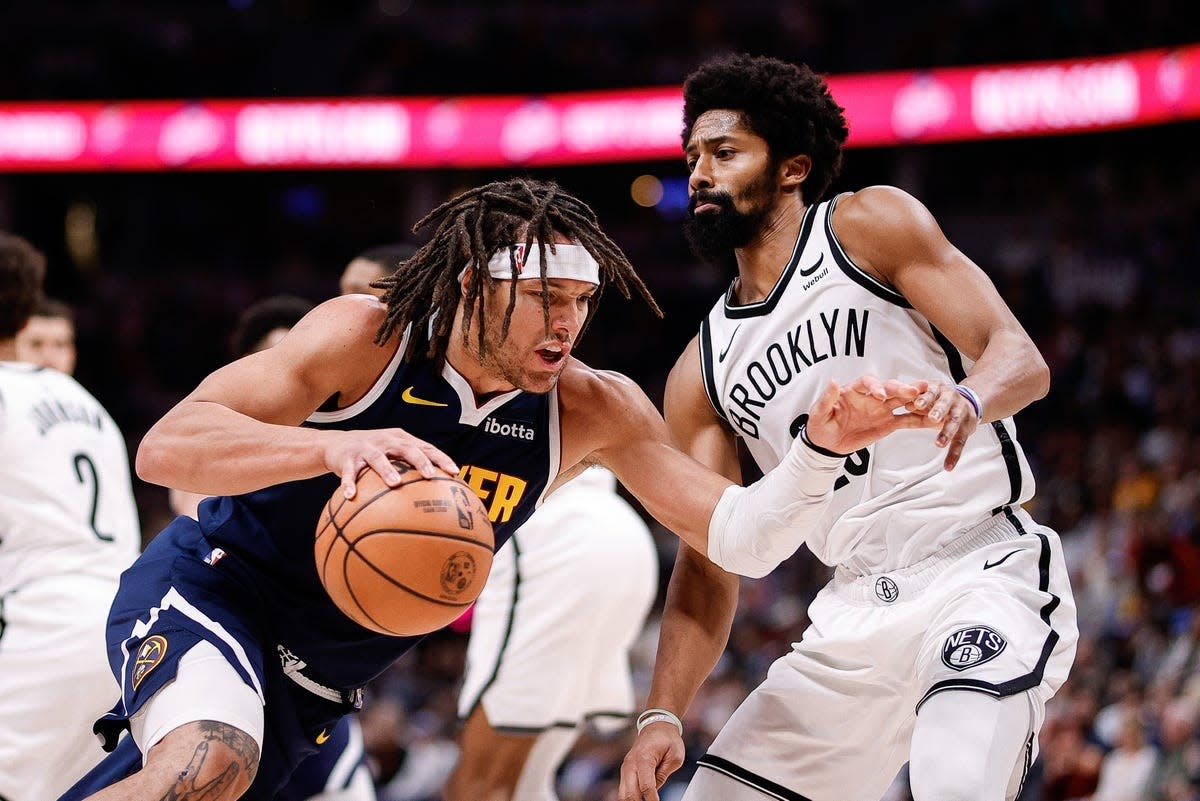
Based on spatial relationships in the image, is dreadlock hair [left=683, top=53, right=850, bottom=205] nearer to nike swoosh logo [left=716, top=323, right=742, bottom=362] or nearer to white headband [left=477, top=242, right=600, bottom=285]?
nike swoosh logo [left=716, top=323, right=742, bottom=362]

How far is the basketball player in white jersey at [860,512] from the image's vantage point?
3449 millimetres

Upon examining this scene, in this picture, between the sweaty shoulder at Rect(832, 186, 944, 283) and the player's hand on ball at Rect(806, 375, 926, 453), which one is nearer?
the player's hand on ball at Rect(806, 375, 926, 453)

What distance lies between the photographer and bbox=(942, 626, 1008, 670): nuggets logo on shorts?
134 inches

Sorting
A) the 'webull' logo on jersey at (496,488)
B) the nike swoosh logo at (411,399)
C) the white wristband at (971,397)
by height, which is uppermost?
the white wristband at (971,397)

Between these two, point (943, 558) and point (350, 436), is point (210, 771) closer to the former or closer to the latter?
point (350, 436)

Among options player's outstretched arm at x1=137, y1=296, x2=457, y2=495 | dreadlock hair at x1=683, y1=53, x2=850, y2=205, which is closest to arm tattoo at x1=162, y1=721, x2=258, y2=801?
player's outstretched arm at x1=137, y1=296, x2=457, y2=495

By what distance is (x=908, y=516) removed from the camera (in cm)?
376

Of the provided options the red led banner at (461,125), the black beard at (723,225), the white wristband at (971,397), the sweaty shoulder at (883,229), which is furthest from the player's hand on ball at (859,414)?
the red led banner at (461,125)

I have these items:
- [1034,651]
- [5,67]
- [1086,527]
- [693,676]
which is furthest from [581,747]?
[5,67]

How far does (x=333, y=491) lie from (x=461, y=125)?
1498 centimetres

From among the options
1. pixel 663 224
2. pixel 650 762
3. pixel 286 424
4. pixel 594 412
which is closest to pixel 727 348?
pixel 594 412

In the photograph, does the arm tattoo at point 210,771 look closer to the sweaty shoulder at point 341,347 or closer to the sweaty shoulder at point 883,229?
the sweaty shoulder at point 341,347

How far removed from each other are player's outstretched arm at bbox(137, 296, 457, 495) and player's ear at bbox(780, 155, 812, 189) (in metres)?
1.31

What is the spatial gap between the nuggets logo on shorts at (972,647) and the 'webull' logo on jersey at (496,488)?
117cm
